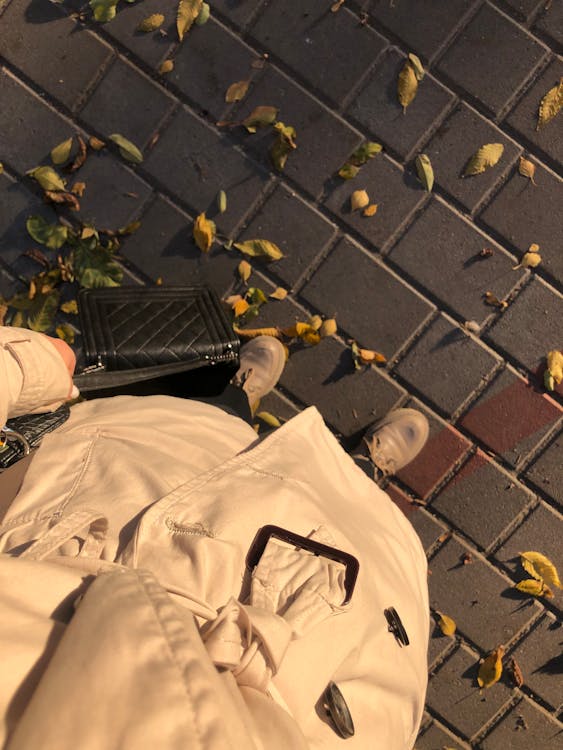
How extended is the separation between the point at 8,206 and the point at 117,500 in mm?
1907

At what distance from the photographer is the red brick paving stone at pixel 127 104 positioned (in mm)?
2648

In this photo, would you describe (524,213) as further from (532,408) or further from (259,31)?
(259,31)

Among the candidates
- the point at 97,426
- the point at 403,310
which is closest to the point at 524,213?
the point at 403,310

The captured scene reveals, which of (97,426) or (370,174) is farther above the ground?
(370,174)

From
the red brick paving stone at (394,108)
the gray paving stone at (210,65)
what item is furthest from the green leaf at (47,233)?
the red brick paving stone at (394,108)

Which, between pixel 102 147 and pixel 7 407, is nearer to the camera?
pixel 7 407

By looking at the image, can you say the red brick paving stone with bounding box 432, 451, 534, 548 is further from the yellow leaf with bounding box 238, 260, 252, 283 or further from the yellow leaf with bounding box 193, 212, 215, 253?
the yellow leaf with bounding box 193, 212, 215, 253

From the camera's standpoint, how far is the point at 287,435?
1.73 m

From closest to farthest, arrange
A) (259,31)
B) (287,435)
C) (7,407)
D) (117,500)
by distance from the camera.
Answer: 1. (117,500)
2. (7,407)
3. (287,435)
4. (259,31)

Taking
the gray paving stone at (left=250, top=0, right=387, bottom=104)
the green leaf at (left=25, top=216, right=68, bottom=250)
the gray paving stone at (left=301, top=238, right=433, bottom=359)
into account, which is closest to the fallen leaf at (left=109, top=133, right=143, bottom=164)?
the green leaf at (left=25, top=216, right=68, bottom=250)

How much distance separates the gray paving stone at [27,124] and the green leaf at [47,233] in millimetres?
248

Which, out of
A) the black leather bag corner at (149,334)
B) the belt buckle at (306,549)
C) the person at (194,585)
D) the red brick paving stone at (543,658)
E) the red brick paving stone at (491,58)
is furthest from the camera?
the red brick paving stone at (543,658)

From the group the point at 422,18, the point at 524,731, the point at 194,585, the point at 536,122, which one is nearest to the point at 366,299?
the point at 536,122

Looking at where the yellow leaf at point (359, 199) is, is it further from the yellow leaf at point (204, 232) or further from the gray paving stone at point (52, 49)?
the gray paving stone at point (52, 49)
